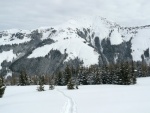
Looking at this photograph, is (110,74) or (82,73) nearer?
(110,74)

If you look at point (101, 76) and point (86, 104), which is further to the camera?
point (101, 76)

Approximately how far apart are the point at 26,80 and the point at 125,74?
60.6 meters

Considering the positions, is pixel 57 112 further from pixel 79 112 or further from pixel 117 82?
pixel 117 82

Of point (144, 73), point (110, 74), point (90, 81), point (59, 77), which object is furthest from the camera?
point (144, 73)

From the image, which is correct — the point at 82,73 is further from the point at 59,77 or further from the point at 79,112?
the point at 79,112

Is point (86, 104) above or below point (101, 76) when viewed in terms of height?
below

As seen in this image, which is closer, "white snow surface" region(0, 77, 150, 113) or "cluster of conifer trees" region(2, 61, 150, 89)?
"white snow surface" region(0, 77, 150, 113)

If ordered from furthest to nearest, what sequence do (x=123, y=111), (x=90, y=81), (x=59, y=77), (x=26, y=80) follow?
(x=26, y=80)
(x=59, y=77)
(x=90, y=81)
(x=123, y=111)

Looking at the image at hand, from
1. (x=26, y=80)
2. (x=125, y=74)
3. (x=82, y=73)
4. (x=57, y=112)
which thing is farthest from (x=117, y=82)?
(x=57, y=112)

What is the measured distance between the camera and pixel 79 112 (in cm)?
2838

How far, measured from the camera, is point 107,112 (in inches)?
1060

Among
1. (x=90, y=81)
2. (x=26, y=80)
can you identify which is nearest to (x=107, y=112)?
(x=90, y=81)

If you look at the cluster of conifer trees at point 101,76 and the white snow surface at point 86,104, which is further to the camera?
the cluster of conifer trees at point 101,76

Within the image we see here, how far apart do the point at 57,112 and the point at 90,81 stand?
310 ft
